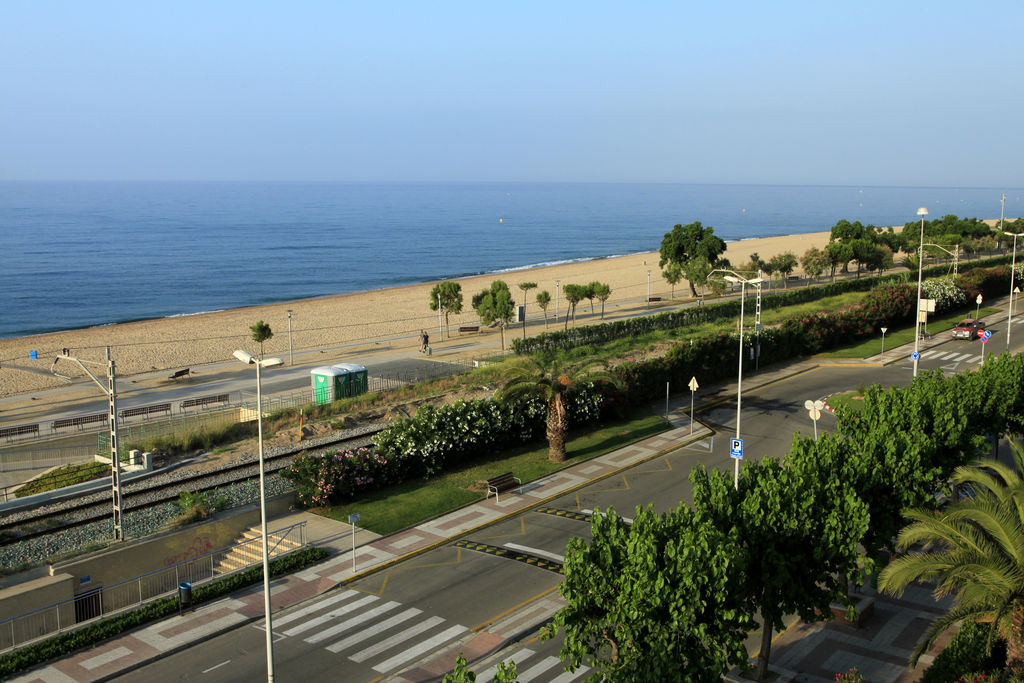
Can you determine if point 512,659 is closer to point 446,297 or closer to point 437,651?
point 437,651

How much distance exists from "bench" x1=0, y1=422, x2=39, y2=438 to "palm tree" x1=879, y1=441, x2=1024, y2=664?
1481 inches

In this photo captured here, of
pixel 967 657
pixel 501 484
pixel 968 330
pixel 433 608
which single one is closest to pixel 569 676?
pixel 433 608

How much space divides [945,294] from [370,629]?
61.0 meters

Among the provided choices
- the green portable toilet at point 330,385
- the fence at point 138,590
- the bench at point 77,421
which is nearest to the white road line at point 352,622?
the fence at point 138,590

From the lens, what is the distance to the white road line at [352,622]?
21141mm

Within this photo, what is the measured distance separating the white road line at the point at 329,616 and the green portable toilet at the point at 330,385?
23.2m

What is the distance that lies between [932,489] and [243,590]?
19.4 m

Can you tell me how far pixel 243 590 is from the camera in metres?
24.0

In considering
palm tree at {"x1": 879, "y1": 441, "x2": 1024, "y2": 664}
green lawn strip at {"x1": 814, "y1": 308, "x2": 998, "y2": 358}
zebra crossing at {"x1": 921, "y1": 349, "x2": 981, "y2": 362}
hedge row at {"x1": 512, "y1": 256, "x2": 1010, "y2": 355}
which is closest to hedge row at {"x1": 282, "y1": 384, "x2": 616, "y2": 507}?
hedge row at {"x1": 512, "y1": 256, "x2": 1010, "y2": 355}

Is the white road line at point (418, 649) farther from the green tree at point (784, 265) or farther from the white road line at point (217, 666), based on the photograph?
the green tree at point (784, 265)

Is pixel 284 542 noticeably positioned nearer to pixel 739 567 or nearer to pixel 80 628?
pixel 80 628

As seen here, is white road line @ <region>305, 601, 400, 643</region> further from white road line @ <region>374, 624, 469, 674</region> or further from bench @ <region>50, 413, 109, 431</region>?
bench @ <region>50, 413, 109, 431</region>

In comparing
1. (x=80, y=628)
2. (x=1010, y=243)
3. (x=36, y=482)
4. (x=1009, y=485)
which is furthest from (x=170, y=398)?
(x=1010, y=243)

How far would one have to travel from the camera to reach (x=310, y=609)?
74.6ft
